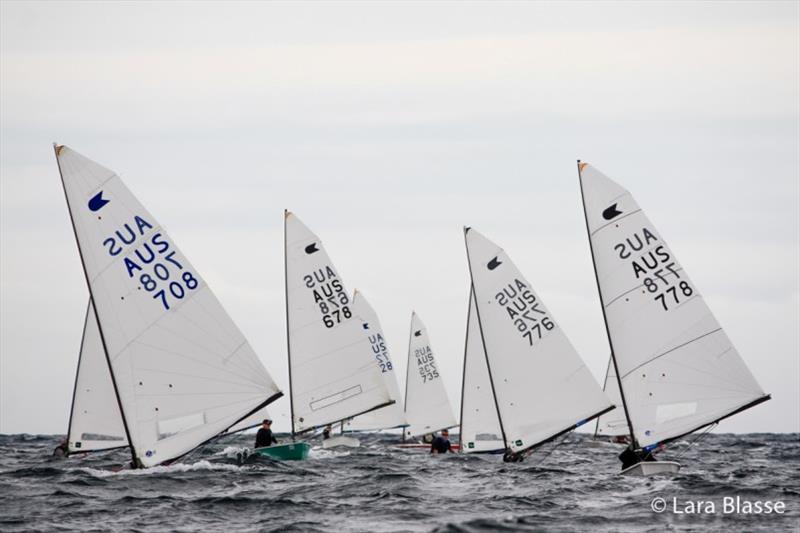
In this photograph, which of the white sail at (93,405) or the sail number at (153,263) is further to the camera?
the white sail at (93,405)

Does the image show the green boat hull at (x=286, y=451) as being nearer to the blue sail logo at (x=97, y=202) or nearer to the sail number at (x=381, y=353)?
the blue sail logo at (x=97, y=202)

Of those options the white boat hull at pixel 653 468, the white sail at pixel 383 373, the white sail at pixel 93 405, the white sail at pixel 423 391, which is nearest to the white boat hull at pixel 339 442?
the white sail at pixel 383 373

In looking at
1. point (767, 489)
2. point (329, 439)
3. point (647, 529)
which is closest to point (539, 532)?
point (647, 529)

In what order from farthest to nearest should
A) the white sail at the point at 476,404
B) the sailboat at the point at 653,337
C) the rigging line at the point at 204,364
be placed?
the white sail at the point at 476,404, the sailboat at the point at 653,337, the rigging line at the point at 204,364

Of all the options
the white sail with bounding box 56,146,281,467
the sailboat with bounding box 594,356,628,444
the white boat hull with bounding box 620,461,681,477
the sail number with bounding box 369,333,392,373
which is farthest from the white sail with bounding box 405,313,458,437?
the white sail with bounding box 56,146,281,467

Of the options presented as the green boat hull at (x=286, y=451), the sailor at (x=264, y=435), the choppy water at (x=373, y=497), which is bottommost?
the choppy water at (x=373, y=497)

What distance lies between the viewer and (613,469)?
34750mm

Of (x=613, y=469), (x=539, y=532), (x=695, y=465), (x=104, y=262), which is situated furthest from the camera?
(x=695, y=465)

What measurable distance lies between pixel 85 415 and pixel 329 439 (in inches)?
684

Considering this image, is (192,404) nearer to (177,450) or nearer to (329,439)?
(177,450)

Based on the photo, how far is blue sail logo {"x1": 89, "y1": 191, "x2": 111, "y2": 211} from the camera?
27.0m

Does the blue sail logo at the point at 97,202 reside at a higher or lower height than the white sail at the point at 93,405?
higher

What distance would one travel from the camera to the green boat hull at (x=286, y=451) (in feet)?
114

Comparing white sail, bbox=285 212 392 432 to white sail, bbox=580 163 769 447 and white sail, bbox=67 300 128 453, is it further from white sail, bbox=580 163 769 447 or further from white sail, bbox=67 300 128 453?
white sail, bbox=580 163 769 447
